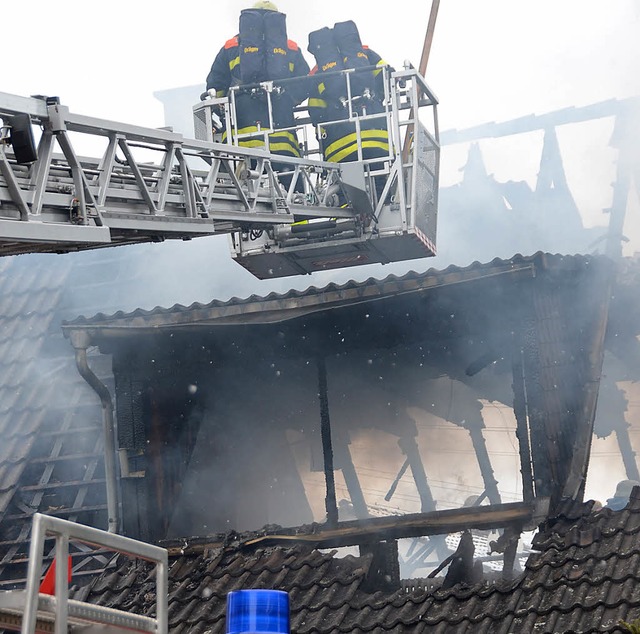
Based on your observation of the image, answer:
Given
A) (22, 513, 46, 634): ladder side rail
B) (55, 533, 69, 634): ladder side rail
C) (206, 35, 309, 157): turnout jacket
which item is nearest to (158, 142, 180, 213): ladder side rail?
(206, 35, 309, 157): turnout jacket

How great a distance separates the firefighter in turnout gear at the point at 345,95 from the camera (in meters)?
8.66

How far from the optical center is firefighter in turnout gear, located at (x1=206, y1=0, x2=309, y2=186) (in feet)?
28.7

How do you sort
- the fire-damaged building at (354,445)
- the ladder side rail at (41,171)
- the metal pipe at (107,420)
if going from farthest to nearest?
the metal pipe at (107,420), the fire-damaged building at (354,445), the ladder side rail at (41,171)

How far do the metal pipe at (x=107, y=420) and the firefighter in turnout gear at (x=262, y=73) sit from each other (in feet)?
7.18

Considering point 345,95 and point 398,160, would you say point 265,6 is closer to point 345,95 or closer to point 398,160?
point 345,95

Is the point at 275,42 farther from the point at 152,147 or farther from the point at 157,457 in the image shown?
the point at 157,457

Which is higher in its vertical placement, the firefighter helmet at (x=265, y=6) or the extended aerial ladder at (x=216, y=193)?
the firefighter helmet at (x=265, y=6)

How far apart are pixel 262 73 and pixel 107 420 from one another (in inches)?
131

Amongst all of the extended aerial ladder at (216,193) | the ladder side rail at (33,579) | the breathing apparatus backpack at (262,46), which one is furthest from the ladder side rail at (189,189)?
the ladder side rail at (33,579)

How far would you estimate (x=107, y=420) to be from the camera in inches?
A: 393

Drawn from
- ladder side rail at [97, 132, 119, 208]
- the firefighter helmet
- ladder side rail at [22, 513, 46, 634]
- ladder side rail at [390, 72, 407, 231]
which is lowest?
ladder side rail at [22, 513, 46, 634]

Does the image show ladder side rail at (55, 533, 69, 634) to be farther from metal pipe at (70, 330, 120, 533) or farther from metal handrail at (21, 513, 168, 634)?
metal pipe at (70, 330, 120, 533)

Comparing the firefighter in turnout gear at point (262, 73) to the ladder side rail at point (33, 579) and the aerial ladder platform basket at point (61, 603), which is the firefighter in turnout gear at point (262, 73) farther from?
the ladder side rail at point (33, 579)

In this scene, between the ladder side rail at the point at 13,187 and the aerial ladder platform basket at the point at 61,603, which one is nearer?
the aerial ladder platform basket at the point at 61,603
